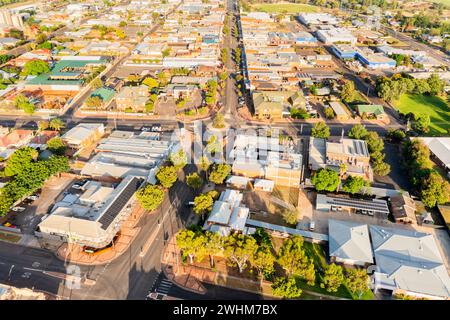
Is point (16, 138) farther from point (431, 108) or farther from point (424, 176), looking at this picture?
point (431, 108)

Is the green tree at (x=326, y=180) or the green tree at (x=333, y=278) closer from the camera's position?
the green tree at (x=333, y=278)

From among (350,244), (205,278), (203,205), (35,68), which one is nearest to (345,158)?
(350,244)

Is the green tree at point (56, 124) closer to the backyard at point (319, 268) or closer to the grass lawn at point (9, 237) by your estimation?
the grass lawn at point (9, 237)

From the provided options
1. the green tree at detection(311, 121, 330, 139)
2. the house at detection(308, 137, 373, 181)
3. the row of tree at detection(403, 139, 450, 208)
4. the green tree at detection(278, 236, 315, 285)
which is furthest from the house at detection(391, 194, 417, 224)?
the green tree at detection(278, 236, 315, 285)

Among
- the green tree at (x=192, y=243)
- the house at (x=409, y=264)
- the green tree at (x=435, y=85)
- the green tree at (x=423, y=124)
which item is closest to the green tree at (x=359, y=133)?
the green tree at (x=423, y=124)

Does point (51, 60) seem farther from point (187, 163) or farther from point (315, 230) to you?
point (315, 230)

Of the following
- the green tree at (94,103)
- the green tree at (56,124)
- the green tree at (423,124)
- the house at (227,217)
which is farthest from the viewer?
the green tree at (94,103)
